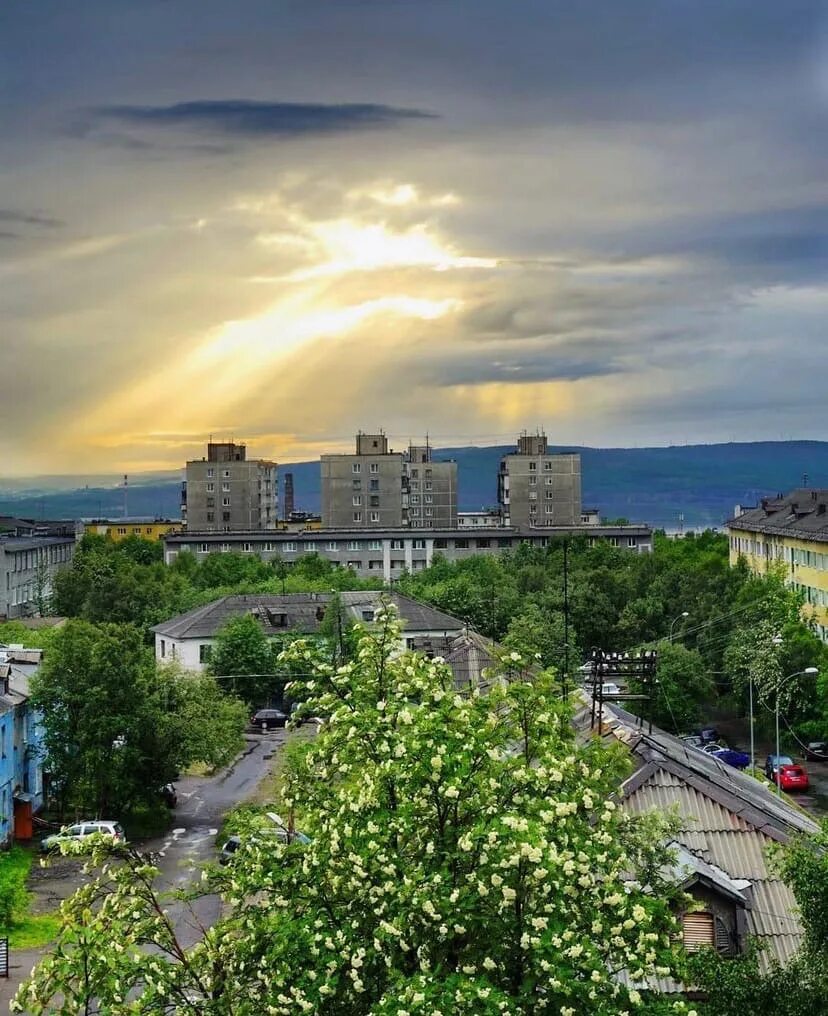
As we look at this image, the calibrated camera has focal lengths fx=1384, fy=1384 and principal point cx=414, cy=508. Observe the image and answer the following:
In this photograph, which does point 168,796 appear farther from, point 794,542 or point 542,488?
point 542,488

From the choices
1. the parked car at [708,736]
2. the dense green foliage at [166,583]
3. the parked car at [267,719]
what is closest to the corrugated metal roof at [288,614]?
the dense green foliage at [166,583]

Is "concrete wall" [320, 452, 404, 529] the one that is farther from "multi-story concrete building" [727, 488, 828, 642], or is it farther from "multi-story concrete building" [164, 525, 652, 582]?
"multi-story concrete building" [727, 488, 828, 642]

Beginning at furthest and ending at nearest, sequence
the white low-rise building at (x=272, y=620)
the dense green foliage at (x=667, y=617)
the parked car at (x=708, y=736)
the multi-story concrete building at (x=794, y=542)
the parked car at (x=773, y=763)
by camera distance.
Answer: the multi-story concrete building at (x=794, y=542), the white low-rise building at (x=272, y=620), the parked car at (x=708, y=736), the dense green foliage at (x=667, y=617), the parked car at (x=773, y=763)

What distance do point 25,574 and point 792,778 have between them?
9561 centimetres

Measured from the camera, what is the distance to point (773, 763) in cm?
6016

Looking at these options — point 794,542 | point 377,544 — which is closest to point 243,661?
point 794,542

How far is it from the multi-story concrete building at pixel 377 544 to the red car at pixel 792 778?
271 feet

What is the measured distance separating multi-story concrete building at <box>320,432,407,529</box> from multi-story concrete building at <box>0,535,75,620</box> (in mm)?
48292

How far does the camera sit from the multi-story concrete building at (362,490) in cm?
18888

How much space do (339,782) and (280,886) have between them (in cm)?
171

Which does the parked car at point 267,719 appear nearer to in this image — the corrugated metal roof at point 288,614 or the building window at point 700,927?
the corrugated metal roof at point 288,614

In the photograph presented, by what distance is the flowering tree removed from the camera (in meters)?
14.6

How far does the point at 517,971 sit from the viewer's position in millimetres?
14812

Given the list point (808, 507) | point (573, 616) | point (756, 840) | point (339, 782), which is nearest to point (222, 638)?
point (573, 616)
